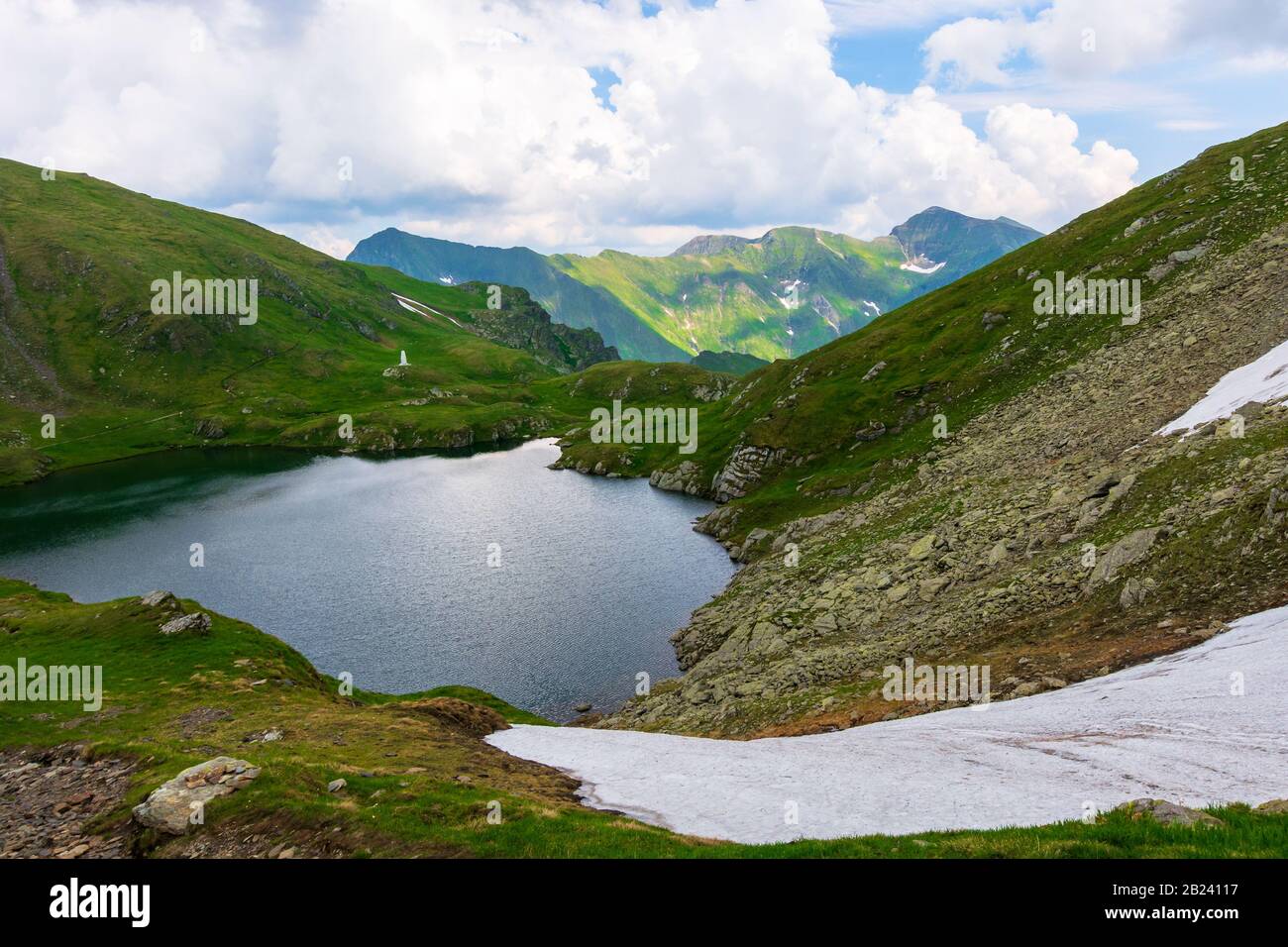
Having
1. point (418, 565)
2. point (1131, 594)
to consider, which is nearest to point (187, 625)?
point (418, 565)

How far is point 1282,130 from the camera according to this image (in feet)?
383

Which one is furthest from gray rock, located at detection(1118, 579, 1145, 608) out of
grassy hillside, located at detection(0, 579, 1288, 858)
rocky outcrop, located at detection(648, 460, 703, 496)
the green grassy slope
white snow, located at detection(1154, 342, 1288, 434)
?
rocky outcrop, located at detection(648, 460, 703, 496)

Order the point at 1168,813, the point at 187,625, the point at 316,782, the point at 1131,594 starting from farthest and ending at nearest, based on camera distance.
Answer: the point at 187,625 → the point at 1131,594 → the point at 316,782 → the point at 1168,813

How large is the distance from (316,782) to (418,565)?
81.1m

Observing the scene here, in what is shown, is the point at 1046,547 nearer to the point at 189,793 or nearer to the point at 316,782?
the point at 316,782

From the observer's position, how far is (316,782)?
72.3 feet

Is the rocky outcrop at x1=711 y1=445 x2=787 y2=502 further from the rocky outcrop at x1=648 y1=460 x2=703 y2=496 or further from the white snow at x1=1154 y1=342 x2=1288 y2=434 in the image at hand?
the white snow at x1=1154 y1=342 x2=1288 y2=434

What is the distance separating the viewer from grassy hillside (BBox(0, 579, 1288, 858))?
1548 centimetres

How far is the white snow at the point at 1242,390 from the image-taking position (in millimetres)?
46812

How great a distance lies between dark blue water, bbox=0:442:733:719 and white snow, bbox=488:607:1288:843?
117ft

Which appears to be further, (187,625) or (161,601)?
(161,601)

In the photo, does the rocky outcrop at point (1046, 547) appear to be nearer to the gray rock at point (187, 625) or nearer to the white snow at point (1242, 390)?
the white snow at point (1242, 390)

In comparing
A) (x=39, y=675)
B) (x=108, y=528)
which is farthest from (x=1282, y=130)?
(x=108, y=528)
